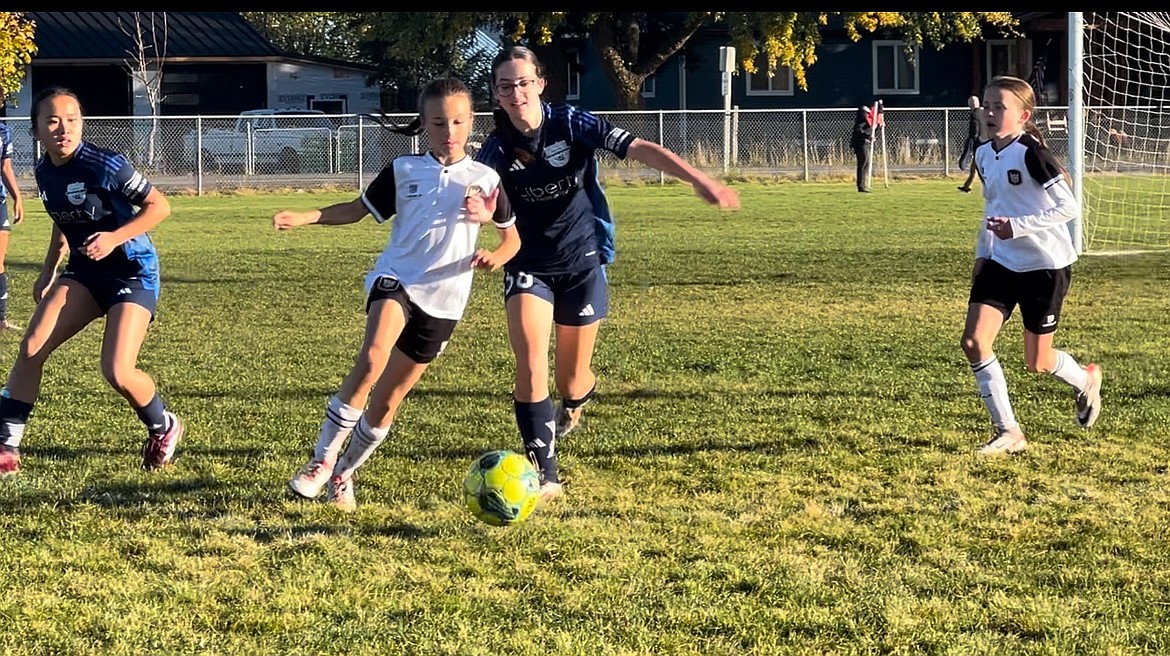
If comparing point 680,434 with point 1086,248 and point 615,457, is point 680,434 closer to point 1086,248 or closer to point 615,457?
point 615,457

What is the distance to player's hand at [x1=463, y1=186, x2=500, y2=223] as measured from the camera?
17.0 feet

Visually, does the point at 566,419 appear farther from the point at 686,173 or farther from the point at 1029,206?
the point at 1029,206

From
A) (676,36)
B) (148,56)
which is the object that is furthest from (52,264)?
(148,56)

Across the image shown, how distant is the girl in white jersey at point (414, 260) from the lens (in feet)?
16.9

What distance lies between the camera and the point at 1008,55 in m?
45.7

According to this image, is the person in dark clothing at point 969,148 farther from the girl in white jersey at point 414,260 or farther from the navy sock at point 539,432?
the girl in white jersey at point 414,260

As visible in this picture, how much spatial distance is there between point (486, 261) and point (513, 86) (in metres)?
0.76

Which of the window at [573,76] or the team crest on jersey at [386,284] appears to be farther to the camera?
the window at [573,76]

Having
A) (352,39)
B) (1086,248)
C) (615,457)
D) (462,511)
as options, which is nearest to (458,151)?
(462,511)

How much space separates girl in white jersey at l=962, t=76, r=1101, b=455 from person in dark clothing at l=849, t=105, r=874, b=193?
2363 centimetres

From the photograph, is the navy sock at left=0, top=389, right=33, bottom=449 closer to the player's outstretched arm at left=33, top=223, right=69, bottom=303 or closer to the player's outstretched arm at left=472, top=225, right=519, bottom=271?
the player's outstretched arm at left=33, top=223, right=69, bottom=303

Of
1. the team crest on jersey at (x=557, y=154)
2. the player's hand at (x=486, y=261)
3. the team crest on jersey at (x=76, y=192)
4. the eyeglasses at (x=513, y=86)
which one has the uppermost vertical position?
the eyeglasses at (x=513, y=86)

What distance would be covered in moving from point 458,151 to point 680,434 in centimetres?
221

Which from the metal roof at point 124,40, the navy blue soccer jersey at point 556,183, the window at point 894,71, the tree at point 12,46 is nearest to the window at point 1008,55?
the window at point 894,71
